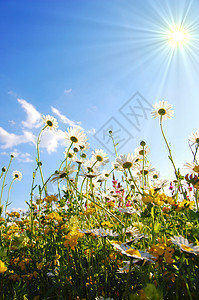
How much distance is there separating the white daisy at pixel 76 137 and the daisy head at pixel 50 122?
42 centimetres

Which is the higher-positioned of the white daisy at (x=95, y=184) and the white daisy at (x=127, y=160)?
the white daisy at (x=127, y=160)

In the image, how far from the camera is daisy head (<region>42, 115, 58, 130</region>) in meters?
2.76

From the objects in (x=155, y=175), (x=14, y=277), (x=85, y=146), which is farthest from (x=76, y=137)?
(x=14, y=277)

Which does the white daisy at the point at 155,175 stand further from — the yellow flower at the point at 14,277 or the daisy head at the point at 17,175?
the daisy head at the point at 17,175

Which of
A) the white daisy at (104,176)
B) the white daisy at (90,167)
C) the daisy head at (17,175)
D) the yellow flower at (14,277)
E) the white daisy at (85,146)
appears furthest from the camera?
the daisy head at (17,175)

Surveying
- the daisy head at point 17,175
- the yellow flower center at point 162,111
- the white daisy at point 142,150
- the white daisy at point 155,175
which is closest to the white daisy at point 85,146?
the white daisy at point 142,150

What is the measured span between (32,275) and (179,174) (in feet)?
4.50

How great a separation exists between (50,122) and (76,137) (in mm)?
517

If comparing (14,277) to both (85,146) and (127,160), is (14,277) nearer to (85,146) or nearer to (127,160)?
(127,160)

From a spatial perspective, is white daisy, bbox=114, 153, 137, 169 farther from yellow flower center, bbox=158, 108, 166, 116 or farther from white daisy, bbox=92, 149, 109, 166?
yellow flower center, bbox=158, 108, 166, 116

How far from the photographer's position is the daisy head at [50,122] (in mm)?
2761

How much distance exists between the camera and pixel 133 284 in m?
1.18

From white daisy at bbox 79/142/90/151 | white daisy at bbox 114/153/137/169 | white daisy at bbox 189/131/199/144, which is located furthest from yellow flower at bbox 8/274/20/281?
white daisy at bbox 189/131/199/144

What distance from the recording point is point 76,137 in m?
2.51
